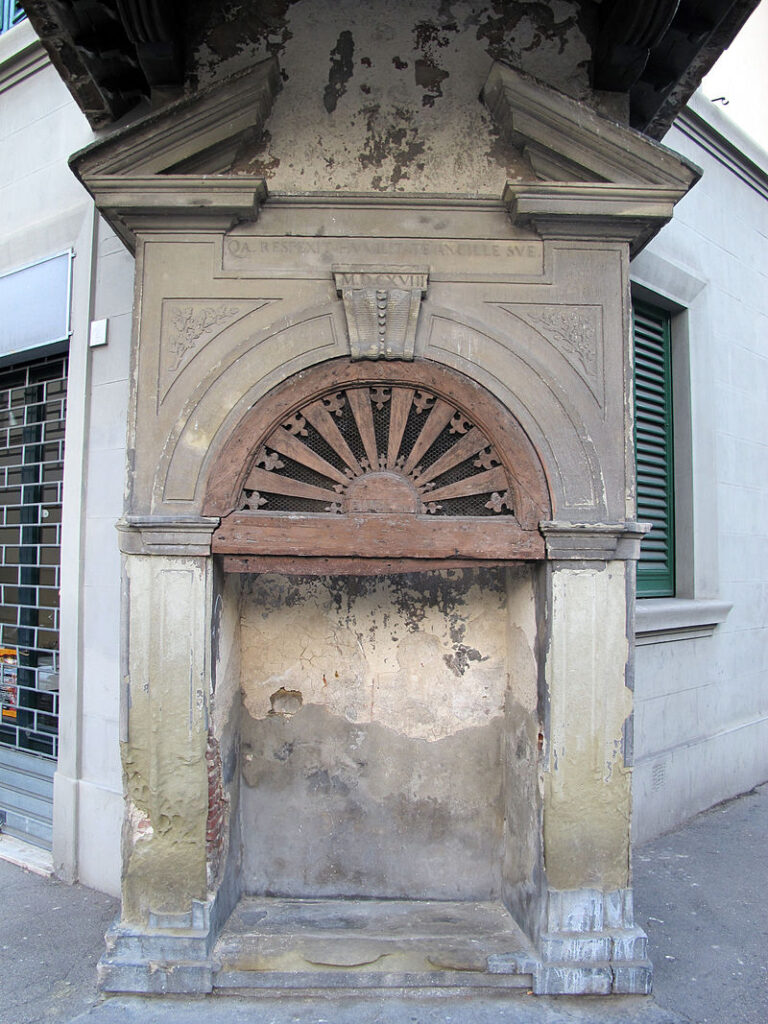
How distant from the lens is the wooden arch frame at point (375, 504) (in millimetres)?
3482

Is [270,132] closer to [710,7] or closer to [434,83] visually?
[434,83]

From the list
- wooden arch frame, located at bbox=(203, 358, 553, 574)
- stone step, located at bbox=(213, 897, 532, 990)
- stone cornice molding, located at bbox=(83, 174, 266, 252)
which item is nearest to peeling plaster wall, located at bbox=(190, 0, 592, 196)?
stone cornice molding, located at bbox=(83, 174, 266, 252)

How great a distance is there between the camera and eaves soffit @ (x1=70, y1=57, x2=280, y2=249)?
11.4 feet

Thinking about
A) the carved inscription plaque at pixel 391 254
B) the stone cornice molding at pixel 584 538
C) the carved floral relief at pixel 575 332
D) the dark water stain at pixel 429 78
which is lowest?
the stone cornice molding at pixel 584 538

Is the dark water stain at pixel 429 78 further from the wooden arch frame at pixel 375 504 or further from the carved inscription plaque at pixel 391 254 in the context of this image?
the wooden arch frame at pixel 375 504

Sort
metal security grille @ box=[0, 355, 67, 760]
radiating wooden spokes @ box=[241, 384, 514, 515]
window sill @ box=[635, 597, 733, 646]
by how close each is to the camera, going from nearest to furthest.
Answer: radiating wooden spokes @ box=[241, 384, 514, 515], window sill @ box=[635, 597, 733, 646], metal security grille @ box=[0, 355, 67, 760]

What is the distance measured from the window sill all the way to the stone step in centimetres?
221

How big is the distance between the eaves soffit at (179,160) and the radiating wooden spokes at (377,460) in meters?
1.04

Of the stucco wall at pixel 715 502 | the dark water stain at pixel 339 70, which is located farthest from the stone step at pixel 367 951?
the dark water stain at pixel 339 70

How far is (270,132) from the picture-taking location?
12.3 ft

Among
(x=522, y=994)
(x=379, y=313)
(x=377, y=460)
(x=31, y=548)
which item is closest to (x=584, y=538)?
(x=377, y=460)

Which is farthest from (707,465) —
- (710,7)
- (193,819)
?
(193,819)

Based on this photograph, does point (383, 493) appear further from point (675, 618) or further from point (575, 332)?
point (675, 618)

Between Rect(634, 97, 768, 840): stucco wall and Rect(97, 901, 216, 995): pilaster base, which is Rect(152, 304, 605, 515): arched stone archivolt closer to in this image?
Rect(97, 901, 216, 995): pilaster base
